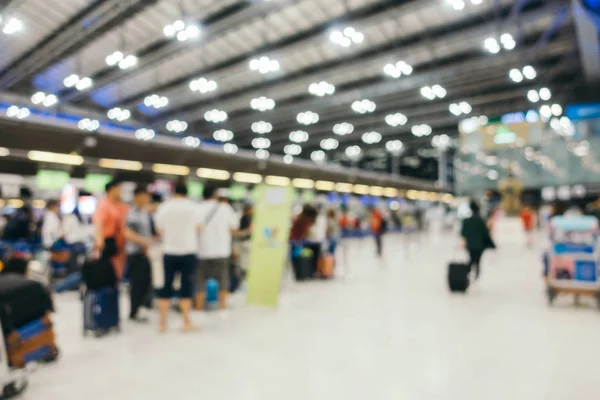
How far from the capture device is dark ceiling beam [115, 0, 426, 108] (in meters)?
11.7

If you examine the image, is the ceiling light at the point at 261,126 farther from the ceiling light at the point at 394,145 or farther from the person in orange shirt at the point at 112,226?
the person in orange shirt at the point at 112,226

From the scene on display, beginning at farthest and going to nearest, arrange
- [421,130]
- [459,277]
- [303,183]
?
[421,130] → [303,183] → [459,277]

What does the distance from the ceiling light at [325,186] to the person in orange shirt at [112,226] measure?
18.9 m

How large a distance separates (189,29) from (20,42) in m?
8.32

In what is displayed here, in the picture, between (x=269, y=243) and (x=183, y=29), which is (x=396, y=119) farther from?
(x=269, y=243)

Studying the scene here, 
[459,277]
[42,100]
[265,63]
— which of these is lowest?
[459,277]

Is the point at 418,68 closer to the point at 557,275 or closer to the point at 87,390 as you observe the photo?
the point at 557,275

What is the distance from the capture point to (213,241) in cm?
530

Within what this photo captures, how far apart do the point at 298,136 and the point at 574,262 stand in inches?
986

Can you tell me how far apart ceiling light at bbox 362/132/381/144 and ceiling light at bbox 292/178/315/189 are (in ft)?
24.5

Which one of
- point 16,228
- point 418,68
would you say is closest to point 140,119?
point 418,68

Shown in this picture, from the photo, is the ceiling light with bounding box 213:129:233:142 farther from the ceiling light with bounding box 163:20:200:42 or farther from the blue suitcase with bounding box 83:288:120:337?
the blue suitcase with bounding box 83:288:120:337

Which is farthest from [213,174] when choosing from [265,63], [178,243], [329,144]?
[329,144]

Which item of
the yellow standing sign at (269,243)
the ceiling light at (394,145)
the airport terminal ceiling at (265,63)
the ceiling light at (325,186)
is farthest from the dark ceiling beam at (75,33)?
the ceiling light at (394,145)
